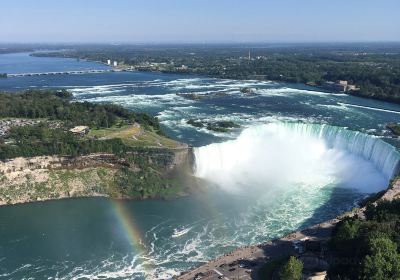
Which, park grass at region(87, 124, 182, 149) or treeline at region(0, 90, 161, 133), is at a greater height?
treeline at region(0, 90, 161, 133)

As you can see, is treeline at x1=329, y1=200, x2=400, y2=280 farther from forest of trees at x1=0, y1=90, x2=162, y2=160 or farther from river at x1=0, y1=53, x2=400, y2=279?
forest of trees at x1=0, y1=90, x2=162, y2=160

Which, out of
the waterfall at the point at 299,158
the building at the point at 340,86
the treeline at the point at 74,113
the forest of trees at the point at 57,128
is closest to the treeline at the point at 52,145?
the forest of trees at the point at 57,128

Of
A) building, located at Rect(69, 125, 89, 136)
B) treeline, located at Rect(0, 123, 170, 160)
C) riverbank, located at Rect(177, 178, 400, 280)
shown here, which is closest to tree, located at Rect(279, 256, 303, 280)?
riverbank, located at Rect(177, 178, 400, 280)

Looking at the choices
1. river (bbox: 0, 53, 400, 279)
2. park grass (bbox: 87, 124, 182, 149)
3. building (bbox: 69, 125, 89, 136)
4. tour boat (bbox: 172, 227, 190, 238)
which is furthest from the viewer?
building (bbox: 69, 125, 89, 136)

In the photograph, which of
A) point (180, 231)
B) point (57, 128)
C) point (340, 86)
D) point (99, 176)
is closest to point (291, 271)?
point (180, 231)

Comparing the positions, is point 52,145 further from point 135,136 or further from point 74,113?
point 74,113

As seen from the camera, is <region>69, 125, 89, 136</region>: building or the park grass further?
<region>69, 125, 89, 136</region>: building

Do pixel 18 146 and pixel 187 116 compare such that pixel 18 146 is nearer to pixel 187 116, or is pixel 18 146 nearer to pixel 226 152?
pixel 226 152

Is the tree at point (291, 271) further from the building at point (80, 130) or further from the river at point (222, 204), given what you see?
the building at point (80, 130)
